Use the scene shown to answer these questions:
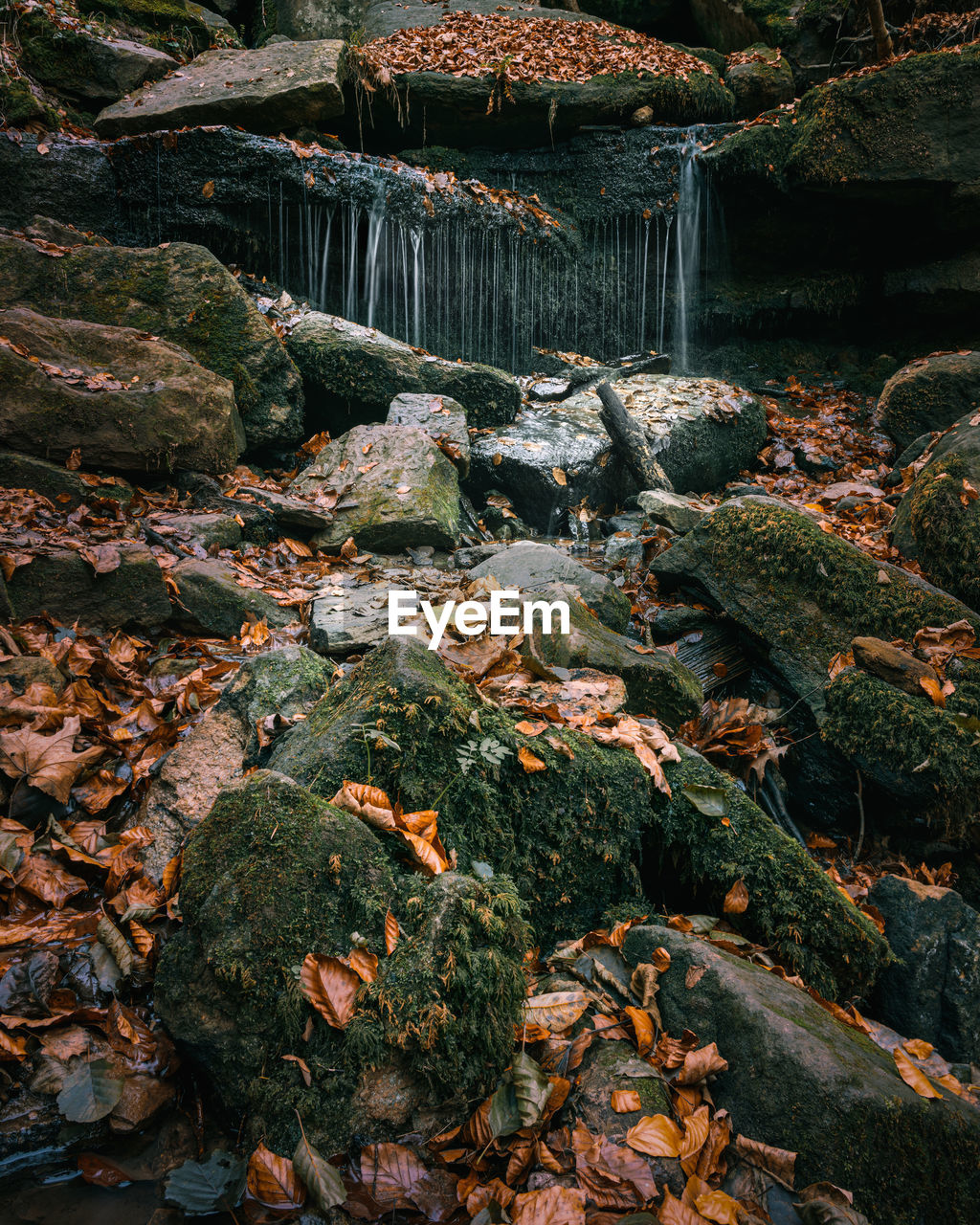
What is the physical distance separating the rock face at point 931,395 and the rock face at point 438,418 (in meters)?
5.49

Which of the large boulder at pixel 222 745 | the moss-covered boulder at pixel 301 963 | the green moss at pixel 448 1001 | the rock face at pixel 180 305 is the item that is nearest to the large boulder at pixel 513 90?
the rock face at pixel 180 305

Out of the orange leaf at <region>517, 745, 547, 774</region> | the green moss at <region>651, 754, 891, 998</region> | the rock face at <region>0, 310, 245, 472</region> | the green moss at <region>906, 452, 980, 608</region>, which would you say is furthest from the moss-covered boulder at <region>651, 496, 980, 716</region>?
the rock face at <region>0, 310, 245, 472</region>

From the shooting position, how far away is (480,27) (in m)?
13.2

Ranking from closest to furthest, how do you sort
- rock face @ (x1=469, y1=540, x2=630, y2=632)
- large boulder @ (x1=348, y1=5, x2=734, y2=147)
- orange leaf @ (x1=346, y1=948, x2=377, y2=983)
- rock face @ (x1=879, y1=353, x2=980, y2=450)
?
1. orange leaf @ (x1=346, y1=948, x2=377, y2=983)
2. rock face @ (x1=469, y1=540, x2=630, y2=632)
3. rock face @ (x1=879, y1=353, x2=980, y2=450)
4. large boulder @ (x1=348, y1=5, x2=734, y2=147)

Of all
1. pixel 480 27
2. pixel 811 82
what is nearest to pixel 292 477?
pixel 480 27

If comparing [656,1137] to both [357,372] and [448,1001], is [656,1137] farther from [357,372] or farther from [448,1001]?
[357,372]

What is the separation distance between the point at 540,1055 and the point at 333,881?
0.76 meters

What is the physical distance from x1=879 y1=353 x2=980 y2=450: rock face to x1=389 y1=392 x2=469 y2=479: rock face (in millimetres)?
5485

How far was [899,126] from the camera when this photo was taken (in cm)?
973

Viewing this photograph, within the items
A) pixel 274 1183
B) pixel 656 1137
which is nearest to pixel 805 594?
pixel 656 1137

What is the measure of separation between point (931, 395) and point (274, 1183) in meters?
9.71

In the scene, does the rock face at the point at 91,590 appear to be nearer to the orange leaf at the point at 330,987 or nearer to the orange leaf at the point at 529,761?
the orange leaf at the point at 529,761

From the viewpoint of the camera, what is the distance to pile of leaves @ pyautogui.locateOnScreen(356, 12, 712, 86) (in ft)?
37.6

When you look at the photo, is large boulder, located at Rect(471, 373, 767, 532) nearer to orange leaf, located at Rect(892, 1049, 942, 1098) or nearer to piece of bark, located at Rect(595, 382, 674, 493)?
piece of bark, located at Rect(595, 382, 674, 493)
